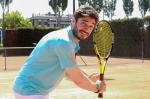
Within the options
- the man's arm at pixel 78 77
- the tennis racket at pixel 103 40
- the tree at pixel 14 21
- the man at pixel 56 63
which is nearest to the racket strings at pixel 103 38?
the tennis racket at pixel 103 40

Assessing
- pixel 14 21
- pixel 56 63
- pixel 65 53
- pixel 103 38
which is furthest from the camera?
pixel 14 21

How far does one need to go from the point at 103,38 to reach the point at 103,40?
0.04m

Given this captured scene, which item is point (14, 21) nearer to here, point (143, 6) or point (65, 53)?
point (143, 6)

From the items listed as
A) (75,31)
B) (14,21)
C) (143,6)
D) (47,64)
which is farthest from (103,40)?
(143,6)

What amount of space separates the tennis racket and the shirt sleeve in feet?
2.31

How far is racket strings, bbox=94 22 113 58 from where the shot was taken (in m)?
3.42

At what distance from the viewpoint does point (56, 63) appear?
2701 millimetres

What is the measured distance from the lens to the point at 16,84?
2852 millimetres

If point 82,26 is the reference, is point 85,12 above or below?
above

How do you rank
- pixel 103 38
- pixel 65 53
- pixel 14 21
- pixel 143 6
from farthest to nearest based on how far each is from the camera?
pixel 143 6 → pixel 14 21 → pixel 103 38 → pixel 65 53

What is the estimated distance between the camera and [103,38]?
3.63 metres

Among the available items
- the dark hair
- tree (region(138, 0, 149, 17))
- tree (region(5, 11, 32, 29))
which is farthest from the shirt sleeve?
tree (region(138, 0, 149, 17))

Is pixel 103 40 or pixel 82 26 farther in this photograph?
pixel 103 40

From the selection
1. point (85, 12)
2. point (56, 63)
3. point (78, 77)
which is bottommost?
point (78, 77)
